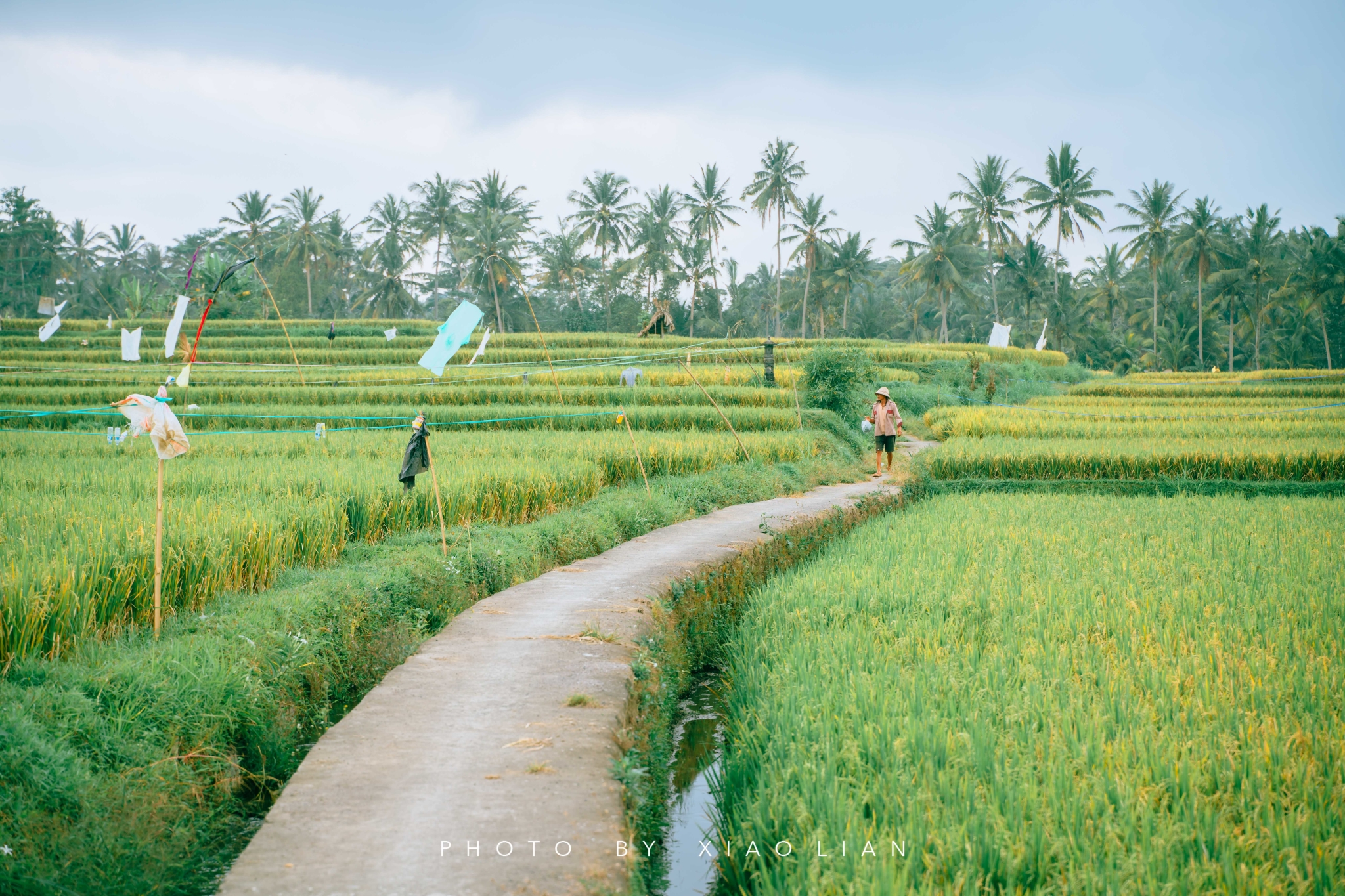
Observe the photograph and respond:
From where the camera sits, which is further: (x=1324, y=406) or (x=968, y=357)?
(x=968, y=357)

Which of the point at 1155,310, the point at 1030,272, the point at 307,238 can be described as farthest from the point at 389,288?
the point at 1155,310

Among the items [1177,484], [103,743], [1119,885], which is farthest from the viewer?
[1177,484]

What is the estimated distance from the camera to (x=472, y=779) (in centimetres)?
312

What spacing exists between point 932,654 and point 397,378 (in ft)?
68.4

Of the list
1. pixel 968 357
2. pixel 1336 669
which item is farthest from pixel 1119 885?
pixel 968 357

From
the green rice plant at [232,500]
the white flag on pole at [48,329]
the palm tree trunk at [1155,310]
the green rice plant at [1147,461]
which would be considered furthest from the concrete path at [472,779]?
the palm tree trunk at [1155,310]

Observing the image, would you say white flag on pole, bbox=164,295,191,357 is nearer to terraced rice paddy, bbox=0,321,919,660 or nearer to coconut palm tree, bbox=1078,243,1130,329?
terraced rice paddy, bbox=0,321,919,660

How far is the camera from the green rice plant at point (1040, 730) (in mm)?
2484

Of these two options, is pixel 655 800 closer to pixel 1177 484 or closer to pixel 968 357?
pixel 1177 484

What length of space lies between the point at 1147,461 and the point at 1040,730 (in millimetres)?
9479

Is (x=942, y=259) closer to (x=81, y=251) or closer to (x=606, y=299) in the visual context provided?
(x=606, y=299)

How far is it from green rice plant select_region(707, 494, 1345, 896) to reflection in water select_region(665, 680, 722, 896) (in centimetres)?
20

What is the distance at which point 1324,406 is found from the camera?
1883cm

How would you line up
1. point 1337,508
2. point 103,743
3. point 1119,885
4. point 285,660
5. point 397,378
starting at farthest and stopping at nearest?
point 397,378
point 1337,508
point 285,660
point 103,743
point 1119,885
